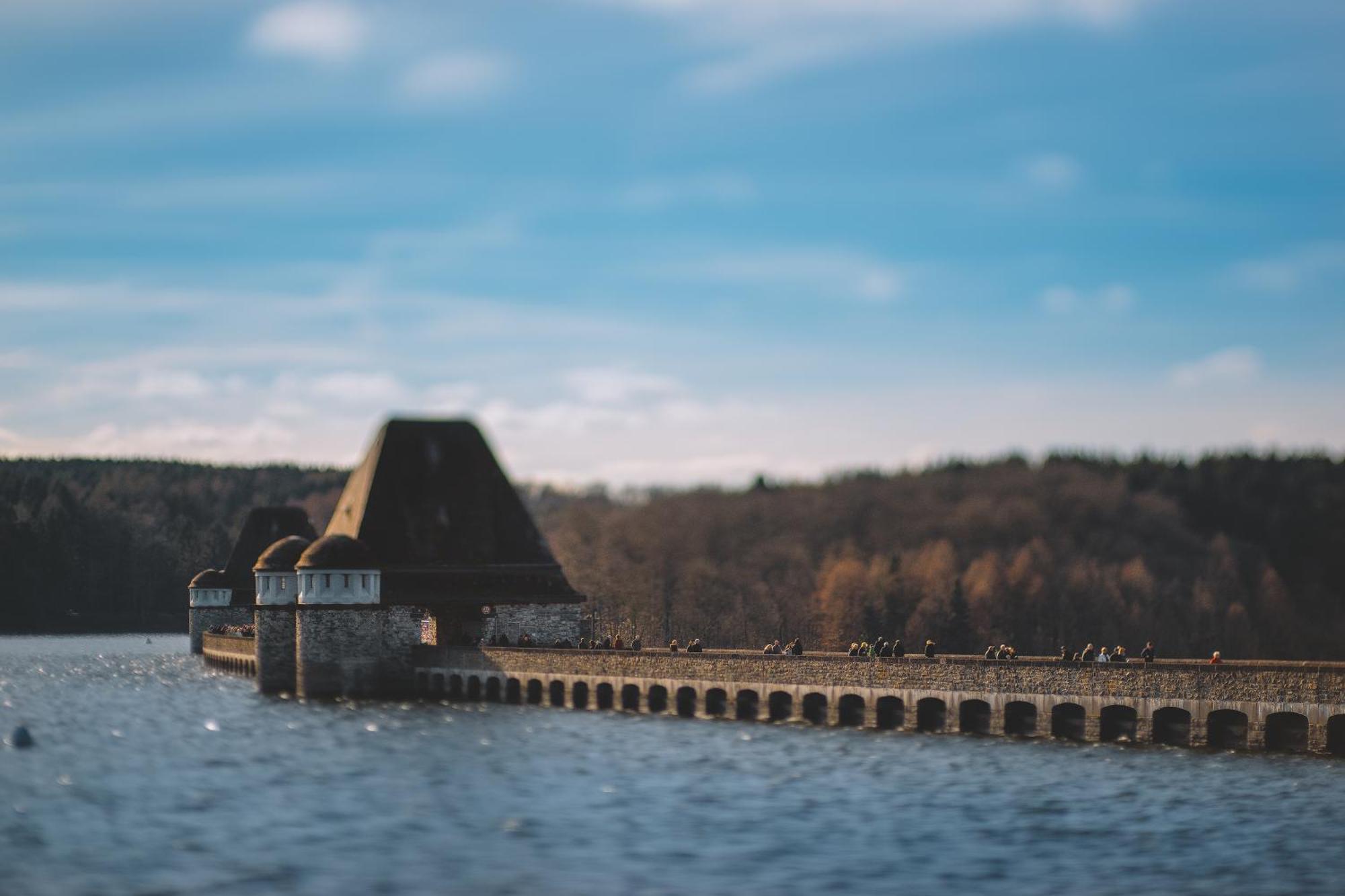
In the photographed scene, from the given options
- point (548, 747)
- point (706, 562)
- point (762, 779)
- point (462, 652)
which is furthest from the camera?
point (706, 562)

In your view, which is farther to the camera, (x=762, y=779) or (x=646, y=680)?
(x=646, y=680)

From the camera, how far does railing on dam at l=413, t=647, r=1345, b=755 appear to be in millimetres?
43375

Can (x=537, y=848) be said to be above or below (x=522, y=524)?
below

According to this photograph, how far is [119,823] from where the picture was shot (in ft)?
121

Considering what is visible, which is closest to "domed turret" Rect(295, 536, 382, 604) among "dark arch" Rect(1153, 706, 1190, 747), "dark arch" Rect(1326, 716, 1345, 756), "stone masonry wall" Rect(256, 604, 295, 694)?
"stone masonry wall" Rect(256, 604, 295, 694)

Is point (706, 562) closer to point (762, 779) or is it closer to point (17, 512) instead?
point (17, 512)

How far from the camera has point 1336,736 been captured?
42.3 m

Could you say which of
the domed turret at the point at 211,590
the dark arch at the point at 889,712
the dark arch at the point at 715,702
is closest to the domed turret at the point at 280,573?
the dark arch at the point at 715,702

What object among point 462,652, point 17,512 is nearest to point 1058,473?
point 17,512

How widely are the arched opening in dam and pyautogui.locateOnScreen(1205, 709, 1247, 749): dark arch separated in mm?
11782

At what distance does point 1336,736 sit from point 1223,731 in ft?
10.5

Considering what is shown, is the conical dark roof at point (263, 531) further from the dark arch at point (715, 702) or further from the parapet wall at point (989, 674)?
the dark arch at point (715, 702)

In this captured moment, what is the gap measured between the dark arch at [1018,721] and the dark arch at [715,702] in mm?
11776

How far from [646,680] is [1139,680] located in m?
20.2
